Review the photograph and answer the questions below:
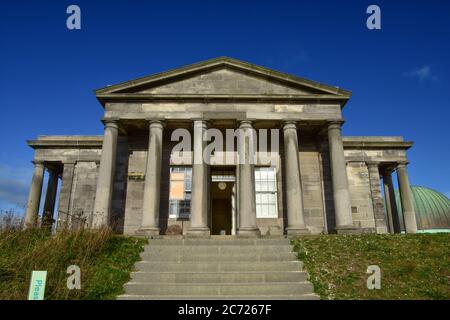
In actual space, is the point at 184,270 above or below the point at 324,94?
below

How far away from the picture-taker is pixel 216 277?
9.56 m

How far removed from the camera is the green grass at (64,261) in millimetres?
8406

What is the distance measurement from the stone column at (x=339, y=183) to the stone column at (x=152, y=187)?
27.5 ft

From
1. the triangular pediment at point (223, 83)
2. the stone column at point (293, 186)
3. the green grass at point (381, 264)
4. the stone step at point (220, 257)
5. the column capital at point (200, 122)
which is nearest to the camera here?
the green grass at point (381, 264)

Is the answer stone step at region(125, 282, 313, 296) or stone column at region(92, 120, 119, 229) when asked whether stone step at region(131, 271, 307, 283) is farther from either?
stone column at region(92, 120, 119, 229)

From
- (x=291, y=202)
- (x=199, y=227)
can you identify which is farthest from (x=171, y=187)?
(x=291, y=202)

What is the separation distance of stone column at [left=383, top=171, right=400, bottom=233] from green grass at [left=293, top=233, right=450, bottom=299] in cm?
1366

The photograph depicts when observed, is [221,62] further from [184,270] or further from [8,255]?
[8,255]

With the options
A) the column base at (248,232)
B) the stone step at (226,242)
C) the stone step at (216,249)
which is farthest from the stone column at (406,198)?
the stone step at (216,249)

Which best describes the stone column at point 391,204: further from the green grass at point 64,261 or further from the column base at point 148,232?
the green grass at point 64,261

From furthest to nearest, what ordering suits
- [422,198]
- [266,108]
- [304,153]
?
[422,198], [304,153], [266,108]

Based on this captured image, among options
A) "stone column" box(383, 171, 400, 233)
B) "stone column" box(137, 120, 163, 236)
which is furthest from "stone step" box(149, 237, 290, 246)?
"stone column" box(383, 171, 400, 233)

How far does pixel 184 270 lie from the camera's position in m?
10.3
